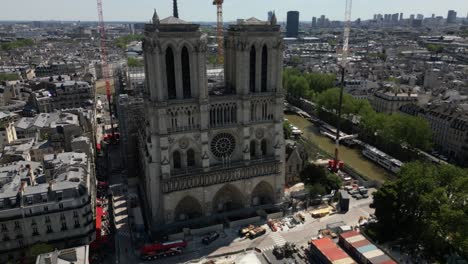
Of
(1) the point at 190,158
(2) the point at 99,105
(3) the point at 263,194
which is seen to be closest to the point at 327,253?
(3) the point at 263,194

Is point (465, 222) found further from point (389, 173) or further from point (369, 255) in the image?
point (389, 173)

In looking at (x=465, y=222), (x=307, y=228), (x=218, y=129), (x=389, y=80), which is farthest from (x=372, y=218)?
(x=389, y=80)

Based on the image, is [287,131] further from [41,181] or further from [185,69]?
[41,181]

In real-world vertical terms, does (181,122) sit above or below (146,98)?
below

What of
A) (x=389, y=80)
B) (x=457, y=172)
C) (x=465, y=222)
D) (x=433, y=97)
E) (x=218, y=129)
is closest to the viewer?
(x=465, y=222)

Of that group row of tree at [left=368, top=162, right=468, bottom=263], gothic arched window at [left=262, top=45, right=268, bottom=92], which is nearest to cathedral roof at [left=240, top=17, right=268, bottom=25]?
gothic arched window at [left=262, top=45, right=268, bottom=92]

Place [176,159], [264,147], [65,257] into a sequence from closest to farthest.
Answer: [65,257]
[176,159]
[264,147]
